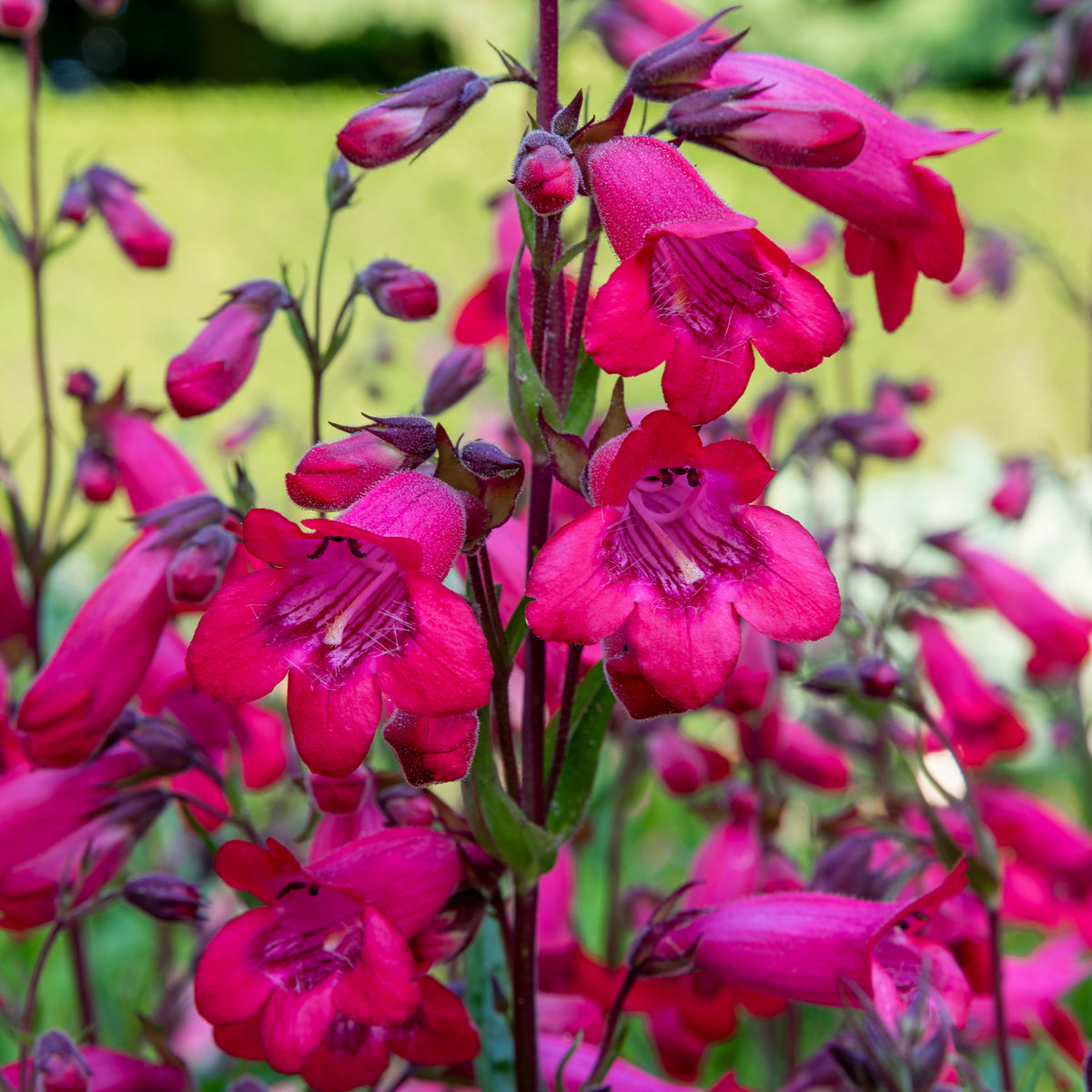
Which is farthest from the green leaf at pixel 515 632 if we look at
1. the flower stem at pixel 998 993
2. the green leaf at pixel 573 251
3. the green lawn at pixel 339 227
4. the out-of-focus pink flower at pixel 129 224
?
the green lawn at pixel 339 227

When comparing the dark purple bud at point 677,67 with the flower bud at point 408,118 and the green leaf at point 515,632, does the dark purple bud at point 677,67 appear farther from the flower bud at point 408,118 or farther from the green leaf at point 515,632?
the green leaf at point 515,632

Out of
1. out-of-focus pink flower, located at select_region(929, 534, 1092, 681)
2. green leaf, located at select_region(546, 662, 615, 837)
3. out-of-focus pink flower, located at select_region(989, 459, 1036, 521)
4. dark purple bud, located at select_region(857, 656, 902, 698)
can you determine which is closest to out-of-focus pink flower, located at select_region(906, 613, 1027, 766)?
out-of-focus pink flower, located at select_region(929, 534, 1092, 681)

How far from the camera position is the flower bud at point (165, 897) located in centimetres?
114

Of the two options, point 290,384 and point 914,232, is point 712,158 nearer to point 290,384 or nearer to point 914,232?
point 290,384

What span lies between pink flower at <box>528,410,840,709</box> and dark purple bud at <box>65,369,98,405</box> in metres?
0.92

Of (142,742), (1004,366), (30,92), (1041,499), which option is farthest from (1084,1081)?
(1004,366)

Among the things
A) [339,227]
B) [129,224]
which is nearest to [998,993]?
[129,224]

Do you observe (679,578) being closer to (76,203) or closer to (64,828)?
(64,828)

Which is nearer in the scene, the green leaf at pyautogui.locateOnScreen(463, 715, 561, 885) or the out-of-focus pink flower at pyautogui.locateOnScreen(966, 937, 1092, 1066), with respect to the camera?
the green leaf at pyautogui.locateOnScreen(463, 715, 561, 885)

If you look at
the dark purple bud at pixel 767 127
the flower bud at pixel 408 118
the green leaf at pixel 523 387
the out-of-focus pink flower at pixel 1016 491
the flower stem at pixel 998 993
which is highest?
the dark purple bud at pixel 767 127

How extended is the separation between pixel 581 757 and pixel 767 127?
1.59 feet

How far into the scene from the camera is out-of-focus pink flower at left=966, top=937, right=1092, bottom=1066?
4.77ft

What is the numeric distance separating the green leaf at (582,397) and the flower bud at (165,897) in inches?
24.4

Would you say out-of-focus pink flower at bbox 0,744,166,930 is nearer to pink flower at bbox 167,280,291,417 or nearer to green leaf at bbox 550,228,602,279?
pink flower at bbox 167,280,291,417
